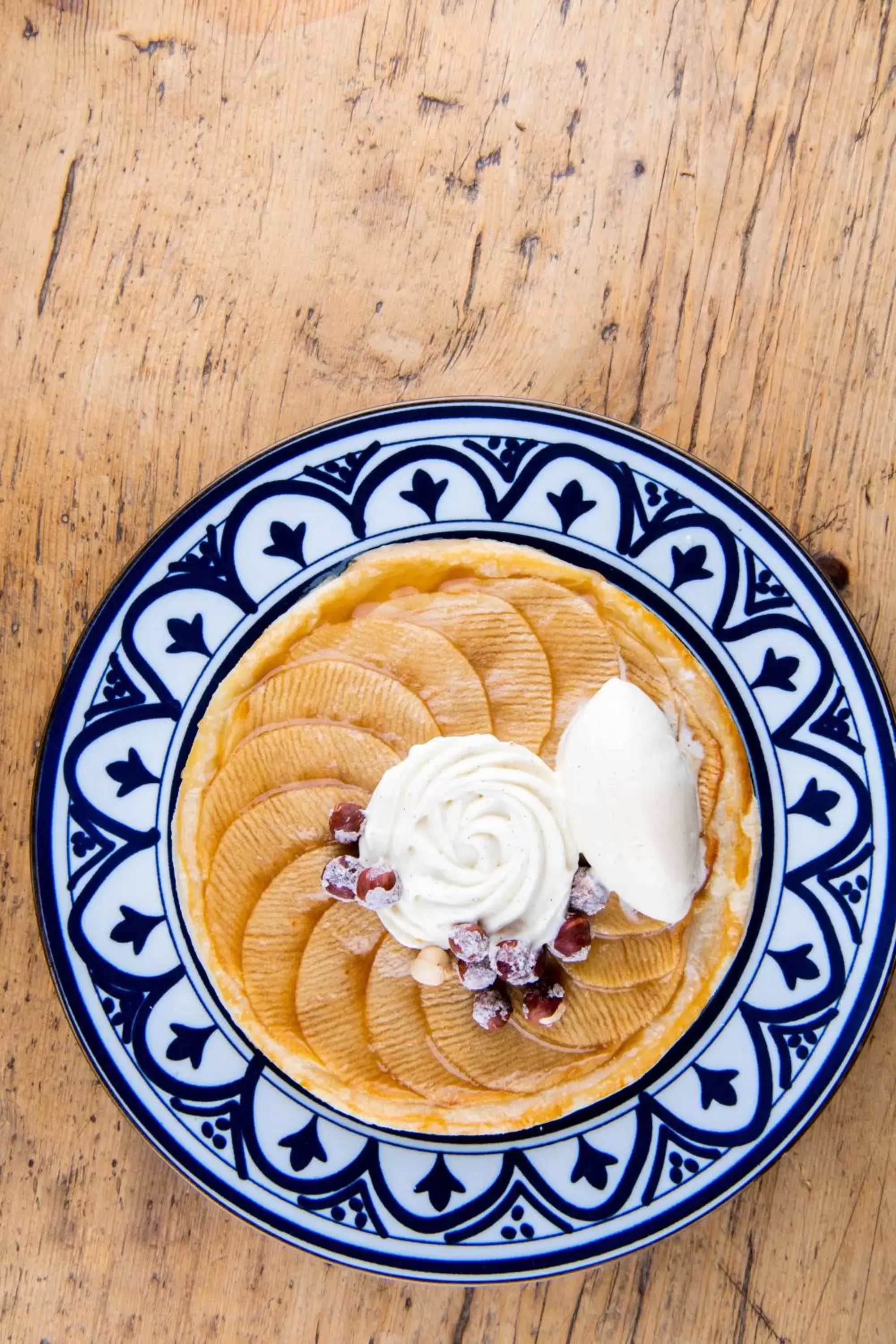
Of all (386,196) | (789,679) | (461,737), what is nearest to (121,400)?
(386,196)

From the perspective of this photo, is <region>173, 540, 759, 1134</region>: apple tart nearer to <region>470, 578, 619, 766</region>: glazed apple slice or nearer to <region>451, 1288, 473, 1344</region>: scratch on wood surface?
<region>470, 578, 619, 766</region>: glazed apple slice

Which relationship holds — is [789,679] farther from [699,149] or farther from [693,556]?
[699,149]

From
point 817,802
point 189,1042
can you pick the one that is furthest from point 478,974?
point 817,802

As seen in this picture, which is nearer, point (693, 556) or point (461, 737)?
point (461, 737)

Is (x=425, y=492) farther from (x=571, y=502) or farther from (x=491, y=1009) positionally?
(x=491, y=1009)

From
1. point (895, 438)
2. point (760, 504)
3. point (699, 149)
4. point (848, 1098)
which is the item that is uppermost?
point (699, 149)

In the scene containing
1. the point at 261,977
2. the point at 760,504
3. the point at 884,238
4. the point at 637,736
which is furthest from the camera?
the point at 884,238

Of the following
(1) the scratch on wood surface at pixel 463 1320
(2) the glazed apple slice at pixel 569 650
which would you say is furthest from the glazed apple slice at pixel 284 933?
(1) the scratch on wood surface at pixel 463 1320

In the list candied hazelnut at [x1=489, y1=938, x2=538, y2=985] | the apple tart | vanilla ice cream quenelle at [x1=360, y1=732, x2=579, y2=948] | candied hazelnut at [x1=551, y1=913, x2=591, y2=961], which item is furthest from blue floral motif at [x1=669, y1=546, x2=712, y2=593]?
candied hazelnut at [x1=489, y1=938, x2=538, y2=985]
